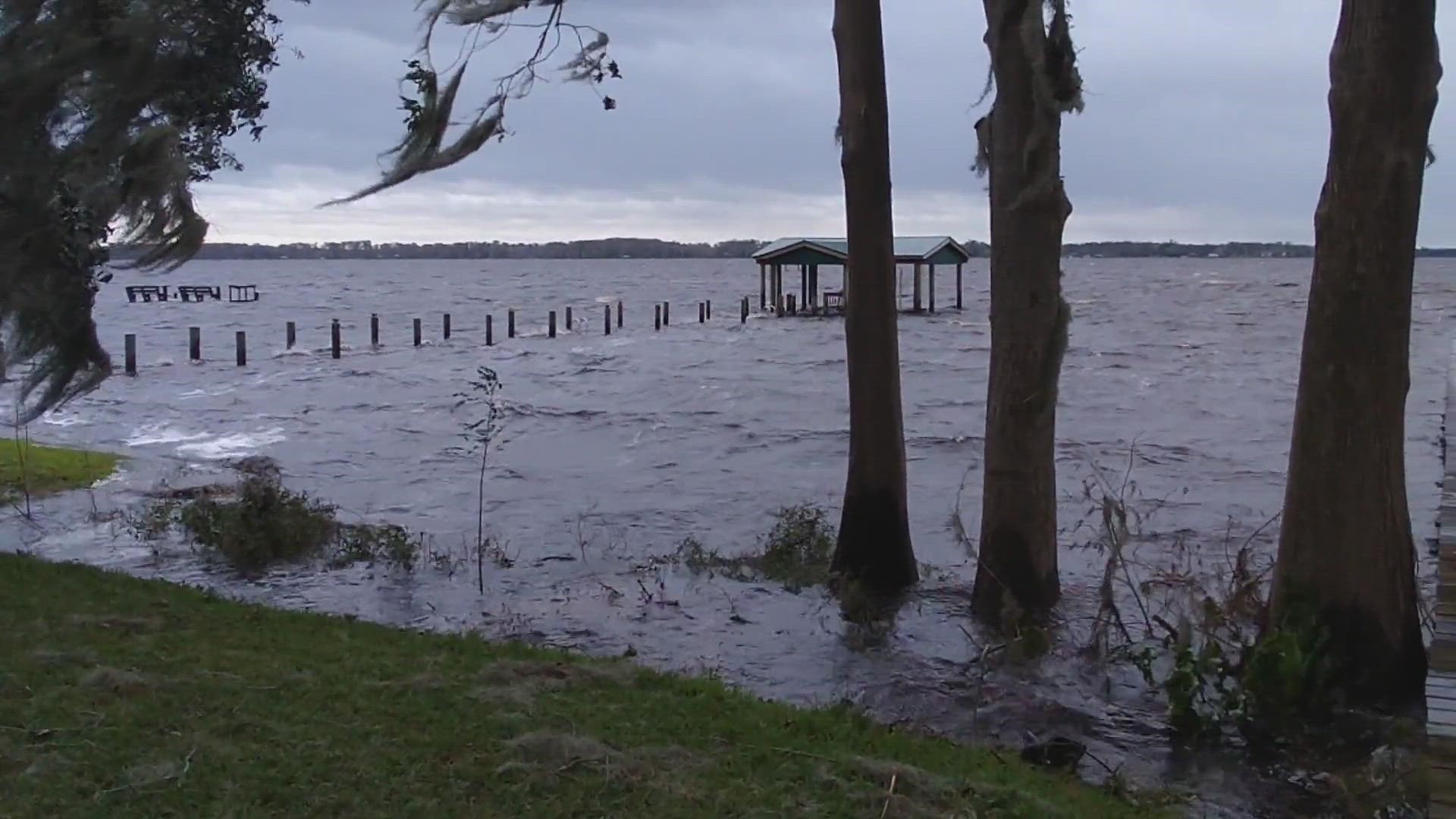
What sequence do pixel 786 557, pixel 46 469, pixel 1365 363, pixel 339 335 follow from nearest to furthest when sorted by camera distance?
pixel 1365 363 → pixel 786 557 → pixel 46 469 → pixel 339 335

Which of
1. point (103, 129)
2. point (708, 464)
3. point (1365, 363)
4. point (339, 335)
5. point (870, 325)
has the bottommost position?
point (708, 464)

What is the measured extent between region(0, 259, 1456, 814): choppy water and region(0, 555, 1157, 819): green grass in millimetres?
2109

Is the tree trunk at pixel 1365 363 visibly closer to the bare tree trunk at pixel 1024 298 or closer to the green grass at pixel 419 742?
the bare tree trunk at pixel 1024 298

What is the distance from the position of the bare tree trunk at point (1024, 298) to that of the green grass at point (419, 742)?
335 cm

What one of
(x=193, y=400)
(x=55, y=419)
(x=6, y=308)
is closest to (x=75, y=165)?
(x=6, y=308)

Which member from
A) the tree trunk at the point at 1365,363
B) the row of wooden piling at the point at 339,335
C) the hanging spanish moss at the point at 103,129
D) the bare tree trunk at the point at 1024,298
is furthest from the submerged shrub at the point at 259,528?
the row of wooden piling at the point at 339,335

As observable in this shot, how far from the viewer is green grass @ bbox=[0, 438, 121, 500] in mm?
15984

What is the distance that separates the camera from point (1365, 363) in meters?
7.53

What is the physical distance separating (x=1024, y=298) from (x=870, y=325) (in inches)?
76.1

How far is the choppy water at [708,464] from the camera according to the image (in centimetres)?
924

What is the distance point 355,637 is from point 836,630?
389 centimetres

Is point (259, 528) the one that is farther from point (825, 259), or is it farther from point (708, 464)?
point (825, 259)

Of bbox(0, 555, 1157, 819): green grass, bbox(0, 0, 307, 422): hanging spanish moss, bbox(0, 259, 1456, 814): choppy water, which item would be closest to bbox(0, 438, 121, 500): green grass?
bbox(0, 259, 1456, 814): choppy water

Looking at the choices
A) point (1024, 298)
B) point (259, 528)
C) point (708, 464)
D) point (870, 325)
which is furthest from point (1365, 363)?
point (708, 464)
